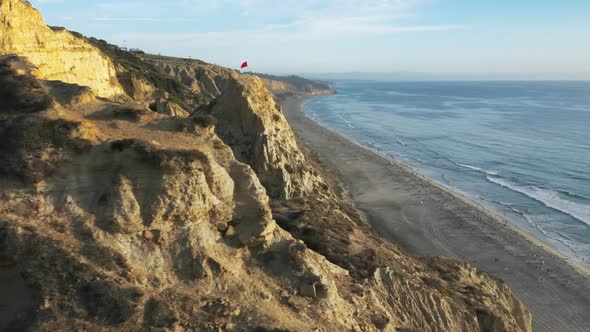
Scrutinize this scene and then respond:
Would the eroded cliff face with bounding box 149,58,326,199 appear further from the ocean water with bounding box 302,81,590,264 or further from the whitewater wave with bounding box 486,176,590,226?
the whitewater wave with bounding box 486,176,590,226

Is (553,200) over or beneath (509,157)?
beneath

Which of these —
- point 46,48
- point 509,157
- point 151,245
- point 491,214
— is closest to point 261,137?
point 46,48

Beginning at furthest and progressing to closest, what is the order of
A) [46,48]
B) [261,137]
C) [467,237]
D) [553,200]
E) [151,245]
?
1. [553,200]
2. [467,237]
3. [261,137]
4. [46,48]
5. [151,245]

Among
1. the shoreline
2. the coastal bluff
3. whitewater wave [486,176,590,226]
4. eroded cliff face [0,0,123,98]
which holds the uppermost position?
eroded cliff face [0,0,123,98]

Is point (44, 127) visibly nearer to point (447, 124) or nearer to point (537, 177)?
point (537, 177)

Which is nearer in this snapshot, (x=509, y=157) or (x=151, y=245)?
(x=151, y=245)

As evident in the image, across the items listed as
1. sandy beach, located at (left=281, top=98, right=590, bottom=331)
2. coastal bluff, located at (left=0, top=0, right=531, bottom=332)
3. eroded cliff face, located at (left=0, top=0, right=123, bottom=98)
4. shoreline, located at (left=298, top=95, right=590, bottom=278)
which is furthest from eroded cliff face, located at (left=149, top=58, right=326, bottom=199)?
shoreline, located at (left=298, top=95, right=590, bottom=278)

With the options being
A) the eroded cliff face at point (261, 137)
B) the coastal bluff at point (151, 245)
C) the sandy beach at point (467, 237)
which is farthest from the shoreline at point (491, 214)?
the eroded cliff face at point (261, 137)

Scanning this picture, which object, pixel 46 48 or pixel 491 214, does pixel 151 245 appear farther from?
pixel 491 214
